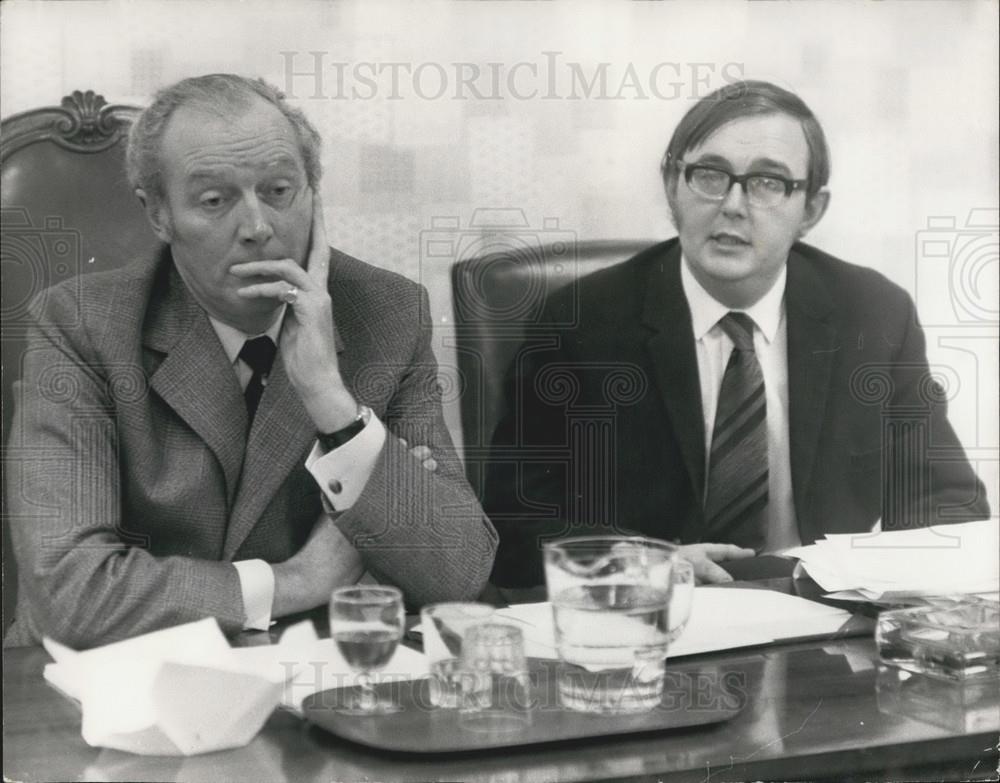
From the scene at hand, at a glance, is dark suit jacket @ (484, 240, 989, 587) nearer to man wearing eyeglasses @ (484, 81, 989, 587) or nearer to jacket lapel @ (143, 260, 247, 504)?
man wearing eyeglasses @ (484, 81, 989, 587)

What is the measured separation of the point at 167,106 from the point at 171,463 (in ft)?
1.22

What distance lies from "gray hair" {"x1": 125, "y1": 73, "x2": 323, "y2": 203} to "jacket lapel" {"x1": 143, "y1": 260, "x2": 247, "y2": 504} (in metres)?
0.09

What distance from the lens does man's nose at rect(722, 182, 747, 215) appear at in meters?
1.37

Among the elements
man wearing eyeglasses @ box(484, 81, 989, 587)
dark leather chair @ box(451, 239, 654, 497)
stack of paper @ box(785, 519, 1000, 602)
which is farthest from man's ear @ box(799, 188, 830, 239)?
stack of paper @ box(785, 519, 1000, 602)

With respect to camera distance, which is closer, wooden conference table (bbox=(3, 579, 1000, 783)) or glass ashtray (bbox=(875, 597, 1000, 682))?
wooden conference table (bbox=(3, 579, 1000, 783))

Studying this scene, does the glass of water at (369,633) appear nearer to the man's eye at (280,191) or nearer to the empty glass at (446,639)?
the empty glass at (446,639)

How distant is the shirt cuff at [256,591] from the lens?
1.21 meters

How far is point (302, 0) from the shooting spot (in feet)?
4.15

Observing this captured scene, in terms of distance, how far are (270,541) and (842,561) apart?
67cm

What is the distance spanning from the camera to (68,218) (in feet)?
4.08

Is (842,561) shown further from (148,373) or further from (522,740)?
(148,373)

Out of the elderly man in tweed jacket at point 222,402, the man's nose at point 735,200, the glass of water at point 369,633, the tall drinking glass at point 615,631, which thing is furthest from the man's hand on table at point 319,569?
the man's nose at point 735,200

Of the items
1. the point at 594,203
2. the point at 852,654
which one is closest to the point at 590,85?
the point at 594,203

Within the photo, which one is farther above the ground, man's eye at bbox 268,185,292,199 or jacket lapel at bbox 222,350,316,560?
man's eye at bbox 268,185,292,199
